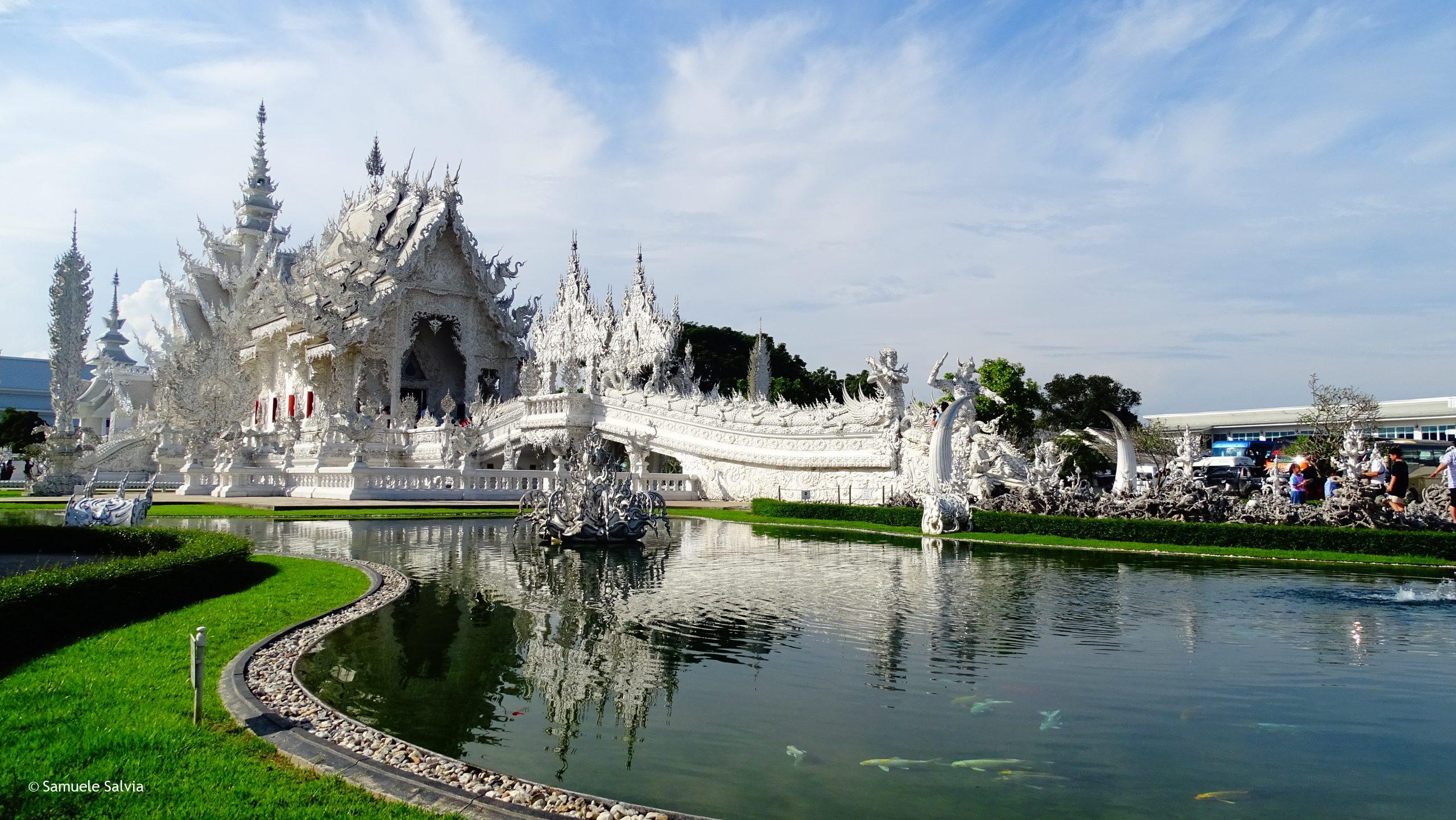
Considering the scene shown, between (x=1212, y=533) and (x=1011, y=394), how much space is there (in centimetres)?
2660

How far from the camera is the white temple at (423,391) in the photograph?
25672 mm

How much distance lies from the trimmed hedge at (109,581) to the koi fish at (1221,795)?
290 inches

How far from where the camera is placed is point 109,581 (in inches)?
304

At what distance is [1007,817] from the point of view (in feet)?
14.0

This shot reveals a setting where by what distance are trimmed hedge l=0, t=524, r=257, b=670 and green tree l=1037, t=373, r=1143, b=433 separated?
162 feet

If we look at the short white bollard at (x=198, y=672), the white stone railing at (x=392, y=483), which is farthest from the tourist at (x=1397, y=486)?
the short white bollard at (x=198, y=672)

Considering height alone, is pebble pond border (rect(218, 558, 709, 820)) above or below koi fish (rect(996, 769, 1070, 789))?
above

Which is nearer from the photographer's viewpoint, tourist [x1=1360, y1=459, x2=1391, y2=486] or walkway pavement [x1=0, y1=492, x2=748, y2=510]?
tourist [x1=1360, y1=459, x2=1391, y2=486]

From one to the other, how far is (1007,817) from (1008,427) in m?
36.5

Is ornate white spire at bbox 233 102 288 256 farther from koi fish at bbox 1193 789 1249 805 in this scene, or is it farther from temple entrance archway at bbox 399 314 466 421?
koi fish at bbox 1193 789 1249 805

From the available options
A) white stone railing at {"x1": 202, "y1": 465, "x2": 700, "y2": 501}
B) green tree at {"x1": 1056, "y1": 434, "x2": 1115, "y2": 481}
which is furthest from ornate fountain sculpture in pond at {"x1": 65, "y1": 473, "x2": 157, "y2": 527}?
green tree at {"x1": 1056, "y1": 434, "x2": 1115, "y2": 481}

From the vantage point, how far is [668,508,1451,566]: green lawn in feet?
45.5

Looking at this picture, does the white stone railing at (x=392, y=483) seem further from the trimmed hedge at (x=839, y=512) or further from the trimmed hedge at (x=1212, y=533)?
the trimmed hedge at (x=1212, y=533)

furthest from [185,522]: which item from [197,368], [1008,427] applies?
[1008,427]
